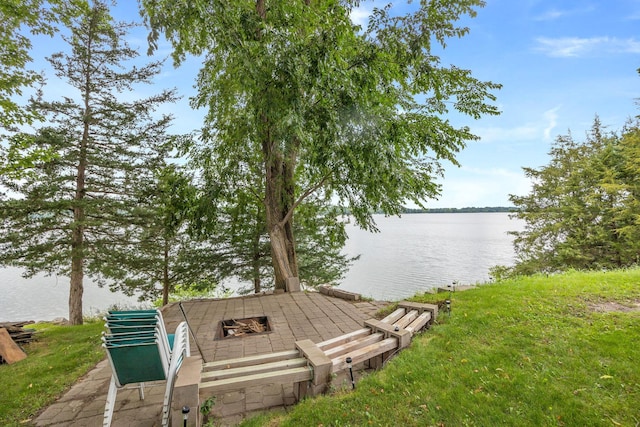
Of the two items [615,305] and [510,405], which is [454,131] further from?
[510,405]

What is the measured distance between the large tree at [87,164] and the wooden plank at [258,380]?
7640 millimetres

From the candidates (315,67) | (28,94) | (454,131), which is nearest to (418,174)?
(454,131)

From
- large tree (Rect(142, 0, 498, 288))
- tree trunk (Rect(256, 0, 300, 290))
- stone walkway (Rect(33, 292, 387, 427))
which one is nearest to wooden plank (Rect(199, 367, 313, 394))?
stone walkway (Rect(33, 292, 387, 427))

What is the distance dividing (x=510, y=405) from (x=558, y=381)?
0.67 m

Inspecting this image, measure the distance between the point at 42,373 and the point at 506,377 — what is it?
555 cm

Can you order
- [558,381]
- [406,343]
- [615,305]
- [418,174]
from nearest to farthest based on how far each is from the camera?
1. [558,381]
2. [406,343]
3. [615,305]
4. [418,174]

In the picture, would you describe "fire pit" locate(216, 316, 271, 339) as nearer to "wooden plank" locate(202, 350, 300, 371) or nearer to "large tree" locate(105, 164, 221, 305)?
"wooden plank" locate(202, 350, 300, 371)

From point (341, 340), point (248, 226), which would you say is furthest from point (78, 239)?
point (341, 340)

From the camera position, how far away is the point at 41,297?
56.6 ft

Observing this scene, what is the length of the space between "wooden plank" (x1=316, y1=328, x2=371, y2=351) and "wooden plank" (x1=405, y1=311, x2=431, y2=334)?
55 cm

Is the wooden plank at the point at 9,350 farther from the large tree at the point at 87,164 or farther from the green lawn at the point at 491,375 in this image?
the large tree at the point at 87,164

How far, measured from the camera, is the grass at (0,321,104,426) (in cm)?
296

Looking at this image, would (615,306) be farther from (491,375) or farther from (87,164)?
(87,164)

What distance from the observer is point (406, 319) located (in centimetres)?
419
